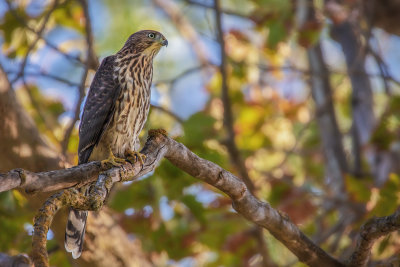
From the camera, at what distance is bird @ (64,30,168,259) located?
4062mm

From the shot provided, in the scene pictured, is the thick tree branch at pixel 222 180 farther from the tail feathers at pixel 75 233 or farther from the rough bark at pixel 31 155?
the rough bark at pixel 31 155

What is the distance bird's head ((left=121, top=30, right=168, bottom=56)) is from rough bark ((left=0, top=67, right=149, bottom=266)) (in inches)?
39.5

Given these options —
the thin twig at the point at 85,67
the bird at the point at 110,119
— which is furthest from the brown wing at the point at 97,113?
the thin twig at the point at 85,67

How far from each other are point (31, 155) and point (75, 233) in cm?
73

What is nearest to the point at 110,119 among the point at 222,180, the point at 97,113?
the point at 97,113

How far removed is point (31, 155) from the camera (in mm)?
4332

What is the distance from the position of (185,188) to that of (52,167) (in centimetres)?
126

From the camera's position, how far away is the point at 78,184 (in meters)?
2.64

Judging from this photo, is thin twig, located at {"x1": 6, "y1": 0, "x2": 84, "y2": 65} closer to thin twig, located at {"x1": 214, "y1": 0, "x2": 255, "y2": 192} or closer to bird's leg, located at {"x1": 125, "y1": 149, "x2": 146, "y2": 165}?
thin twig, located at {"x1": 214, "y1": 0, "x2": 255, "y2": 192}

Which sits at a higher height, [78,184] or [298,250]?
[78,184]

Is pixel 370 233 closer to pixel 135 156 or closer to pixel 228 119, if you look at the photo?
pixel 135 156

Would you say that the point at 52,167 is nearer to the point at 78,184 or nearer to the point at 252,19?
the point at 78,184

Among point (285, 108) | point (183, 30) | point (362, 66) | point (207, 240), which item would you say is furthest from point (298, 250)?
point (183, 30)

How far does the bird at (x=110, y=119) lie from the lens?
4062 millimetres
